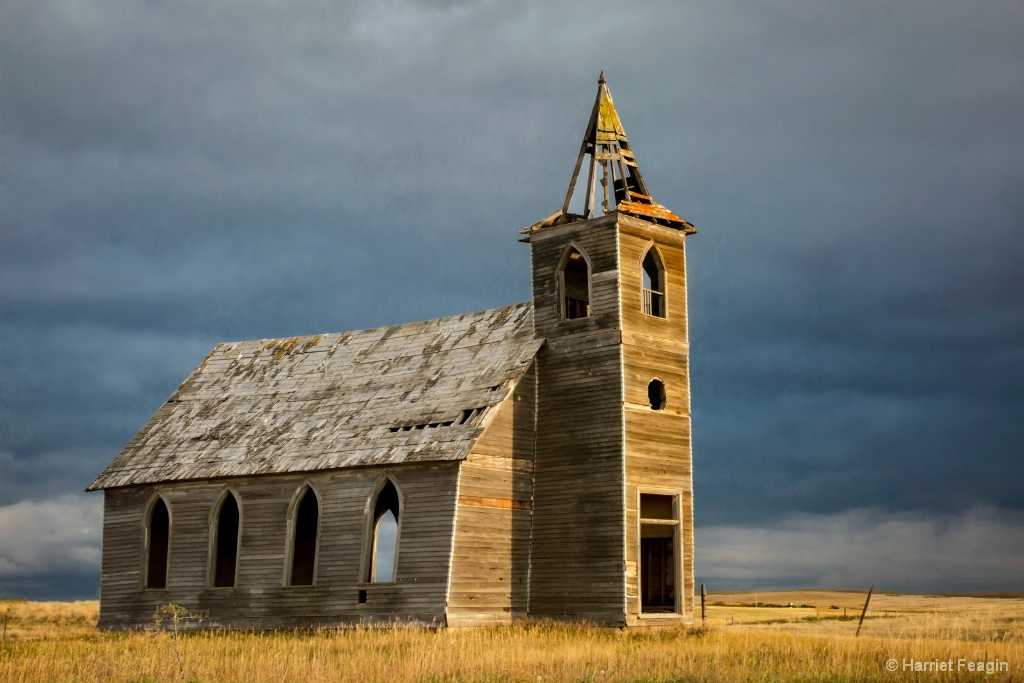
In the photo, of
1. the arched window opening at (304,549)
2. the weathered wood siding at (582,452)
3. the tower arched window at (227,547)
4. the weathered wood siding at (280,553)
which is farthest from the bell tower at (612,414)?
the tower arched window at (227,547)

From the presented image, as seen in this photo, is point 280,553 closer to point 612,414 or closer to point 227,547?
point 227,547

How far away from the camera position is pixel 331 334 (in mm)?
44812

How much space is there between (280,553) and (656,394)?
40.1 feet

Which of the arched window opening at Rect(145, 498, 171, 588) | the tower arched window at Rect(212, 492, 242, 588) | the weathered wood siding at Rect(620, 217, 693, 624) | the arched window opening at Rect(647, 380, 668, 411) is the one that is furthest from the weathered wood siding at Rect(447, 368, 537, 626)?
the tower arched window at Rect(212, 492, 242, 588)

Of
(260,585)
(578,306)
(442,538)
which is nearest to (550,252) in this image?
(578,306)

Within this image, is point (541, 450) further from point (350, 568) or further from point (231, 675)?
point (231, 675)

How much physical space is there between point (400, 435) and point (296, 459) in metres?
3.89

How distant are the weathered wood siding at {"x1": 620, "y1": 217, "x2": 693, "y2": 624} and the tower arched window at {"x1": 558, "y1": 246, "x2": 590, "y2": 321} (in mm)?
1527

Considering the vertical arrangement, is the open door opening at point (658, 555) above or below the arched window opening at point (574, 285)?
below

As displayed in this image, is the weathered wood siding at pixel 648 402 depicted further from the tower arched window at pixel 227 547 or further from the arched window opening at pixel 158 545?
the arched window opening at pixel 158 545

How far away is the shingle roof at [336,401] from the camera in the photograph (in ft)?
117

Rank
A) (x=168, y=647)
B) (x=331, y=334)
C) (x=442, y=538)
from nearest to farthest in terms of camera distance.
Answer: (x=168, y=647)
(x=442, y=538)
(x=331, y=334)

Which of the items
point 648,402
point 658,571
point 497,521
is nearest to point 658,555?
point 658,571

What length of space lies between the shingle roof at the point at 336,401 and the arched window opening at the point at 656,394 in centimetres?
347
